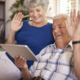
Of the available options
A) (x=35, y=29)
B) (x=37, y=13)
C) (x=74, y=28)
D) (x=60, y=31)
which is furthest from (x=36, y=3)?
(x=74, y=28)

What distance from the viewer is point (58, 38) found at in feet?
3.71

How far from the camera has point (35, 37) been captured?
1.38 m

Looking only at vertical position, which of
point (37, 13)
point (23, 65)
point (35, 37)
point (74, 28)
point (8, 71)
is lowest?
point (8, 71)

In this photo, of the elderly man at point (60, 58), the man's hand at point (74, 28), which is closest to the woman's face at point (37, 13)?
the elderly man at point (60, 58)

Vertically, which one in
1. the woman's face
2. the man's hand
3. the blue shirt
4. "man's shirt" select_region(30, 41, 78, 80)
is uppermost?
the woman's face

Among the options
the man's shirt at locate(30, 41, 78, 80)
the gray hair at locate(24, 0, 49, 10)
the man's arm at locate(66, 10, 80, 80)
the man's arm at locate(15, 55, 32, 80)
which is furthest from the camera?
the gray hair at locate(24, 0, 49, 10)

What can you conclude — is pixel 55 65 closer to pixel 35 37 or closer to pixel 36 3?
pixel 35 37

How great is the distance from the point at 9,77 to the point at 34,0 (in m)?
0.80

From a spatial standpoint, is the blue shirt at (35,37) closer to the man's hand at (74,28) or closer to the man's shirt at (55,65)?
the man's shirt at (55,65)

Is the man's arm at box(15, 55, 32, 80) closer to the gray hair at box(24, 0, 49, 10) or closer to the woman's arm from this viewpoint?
the woman's arm

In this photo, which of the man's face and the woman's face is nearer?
the man's face

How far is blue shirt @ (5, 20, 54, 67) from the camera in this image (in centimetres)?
137

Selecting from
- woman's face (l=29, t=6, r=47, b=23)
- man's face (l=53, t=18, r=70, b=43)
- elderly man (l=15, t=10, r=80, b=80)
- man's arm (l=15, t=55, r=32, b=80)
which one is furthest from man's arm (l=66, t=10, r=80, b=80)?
woman's face (l=29, t=6, r=47, b=23)

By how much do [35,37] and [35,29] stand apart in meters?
0.09
